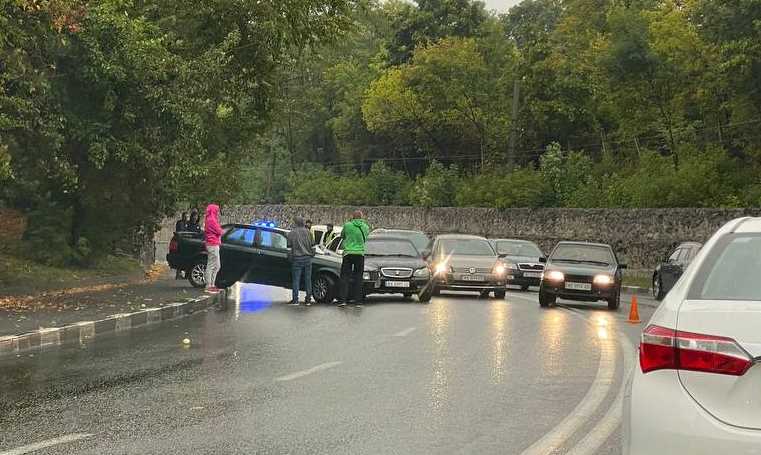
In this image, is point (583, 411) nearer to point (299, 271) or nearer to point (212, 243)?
point (299, 271)

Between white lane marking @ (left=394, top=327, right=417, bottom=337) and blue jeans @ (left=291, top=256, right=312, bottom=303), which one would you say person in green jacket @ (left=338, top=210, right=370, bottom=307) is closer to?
blue jeans @ (left=291, top=256, right=312, bottom=303)

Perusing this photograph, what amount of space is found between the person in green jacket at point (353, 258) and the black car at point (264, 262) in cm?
104

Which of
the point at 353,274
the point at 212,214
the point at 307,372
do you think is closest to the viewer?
the point at 307,372

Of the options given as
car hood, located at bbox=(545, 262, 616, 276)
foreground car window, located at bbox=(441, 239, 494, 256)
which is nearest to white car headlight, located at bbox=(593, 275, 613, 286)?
car hood, located at bbox=(545, 262, 616, 276)

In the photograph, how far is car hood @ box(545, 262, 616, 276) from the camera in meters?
23.8

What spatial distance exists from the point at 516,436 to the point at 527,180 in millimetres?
46816

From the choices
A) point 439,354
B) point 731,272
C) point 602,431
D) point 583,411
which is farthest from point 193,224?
point 731,272

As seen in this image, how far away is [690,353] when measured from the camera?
4.48 meters

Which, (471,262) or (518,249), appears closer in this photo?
(471,262)

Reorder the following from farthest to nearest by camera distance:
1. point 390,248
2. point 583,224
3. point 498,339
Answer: point 583,224 → point 390,248 → point 498,339

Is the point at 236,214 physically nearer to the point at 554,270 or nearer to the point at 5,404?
the point at 554,270

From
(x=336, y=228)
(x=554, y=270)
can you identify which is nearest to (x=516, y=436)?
(x=554, y=270)

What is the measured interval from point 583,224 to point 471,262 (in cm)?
2442

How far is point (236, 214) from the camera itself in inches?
3573
